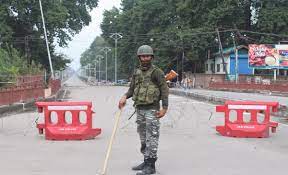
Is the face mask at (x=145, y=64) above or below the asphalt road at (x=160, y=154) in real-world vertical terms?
above

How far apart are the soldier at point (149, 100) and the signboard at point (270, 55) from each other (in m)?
52.3

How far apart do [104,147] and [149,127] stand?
330 centimetres

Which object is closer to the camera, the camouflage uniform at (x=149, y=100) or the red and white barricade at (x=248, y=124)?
the camouflage uniform at (x=149, y=100)

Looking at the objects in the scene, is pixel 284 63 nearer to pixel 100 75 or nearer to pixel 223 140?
pixel 223 140

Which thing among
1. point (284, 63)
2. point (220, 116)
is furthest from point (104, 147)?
point (284, 63)

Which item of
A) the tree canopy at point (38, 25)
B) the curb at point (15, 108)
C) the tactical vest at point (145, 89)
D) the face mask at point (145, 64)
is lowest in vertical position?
the curb at point (15, 108)

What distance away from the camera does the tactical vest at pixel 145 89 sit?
8.43 meters

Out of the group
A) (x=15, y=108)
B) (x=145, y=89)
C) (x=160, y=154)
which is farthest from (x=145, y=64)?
(x=15, y=108)

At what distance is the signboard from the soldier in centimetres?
5228

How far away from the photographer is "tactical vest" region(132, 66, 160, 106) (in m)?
8.43

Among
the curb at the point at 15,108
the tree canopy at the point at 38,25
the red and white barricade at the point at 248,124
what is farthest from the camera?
the tree canopy at the point at 38,25

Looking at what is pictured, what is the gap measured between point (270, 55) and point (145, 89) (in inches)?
2083

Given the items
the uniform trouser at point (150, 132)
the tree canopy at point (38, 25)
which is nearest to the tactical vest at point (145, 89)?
the uniform trouser at point (150, 132)

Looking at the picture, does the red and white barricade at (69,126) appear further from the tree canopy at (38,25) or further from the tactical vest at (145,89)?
the tree canopy at (38,25)
